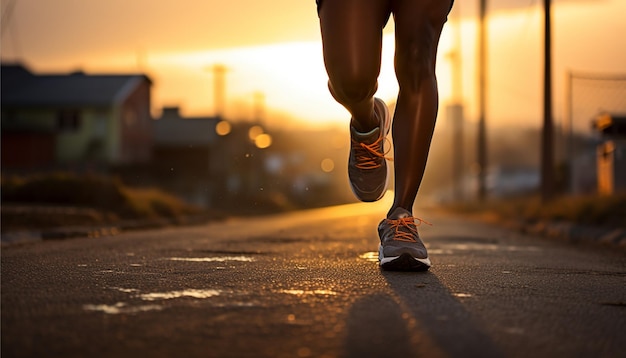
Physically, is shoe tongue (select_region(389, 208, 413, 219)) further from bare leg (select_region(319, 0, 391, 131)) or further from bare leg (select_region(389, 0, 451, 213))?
bare leg (select_region(319, 0, 391, 131))

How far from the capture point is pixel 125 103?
47.8m

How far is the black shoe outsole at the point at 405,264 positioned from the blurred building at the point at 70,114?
134 ft

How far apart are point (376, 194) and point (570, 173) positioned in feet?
96.5

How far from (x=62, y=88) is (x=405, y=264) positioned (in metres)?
45.9

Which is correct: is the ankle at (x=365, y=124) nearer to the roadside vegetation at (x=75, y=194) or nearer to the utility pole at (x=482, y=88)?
the roadside vegetation at (x=75, y=194)

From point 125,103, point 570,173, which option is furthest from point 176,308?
point 125,103

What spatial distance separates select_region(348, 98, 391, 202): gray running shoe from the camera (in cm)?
491

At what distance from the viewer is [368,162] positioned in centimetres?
496

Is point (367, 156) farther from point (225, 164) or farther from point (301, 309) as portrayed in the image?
point (225, 164)

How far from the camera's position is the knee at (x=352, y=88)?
4.27 metres

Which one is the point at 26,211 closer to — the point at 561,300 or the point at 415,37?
the point at 415,37

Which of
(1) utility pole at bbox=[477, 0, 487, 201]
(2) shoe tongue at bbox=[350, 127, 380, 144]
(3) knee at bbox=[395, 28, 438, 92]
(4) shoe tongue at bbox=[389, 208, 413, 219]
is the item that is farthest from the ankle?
(1) utility pole at bbox=[477, 0, 487, 201]

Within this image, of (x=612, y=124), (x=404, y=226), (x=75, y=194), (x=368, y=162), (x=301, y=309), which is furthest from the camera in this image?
(x=612, y=124)

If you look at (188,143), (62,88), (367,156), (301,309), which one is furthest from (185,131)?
(301,309)
